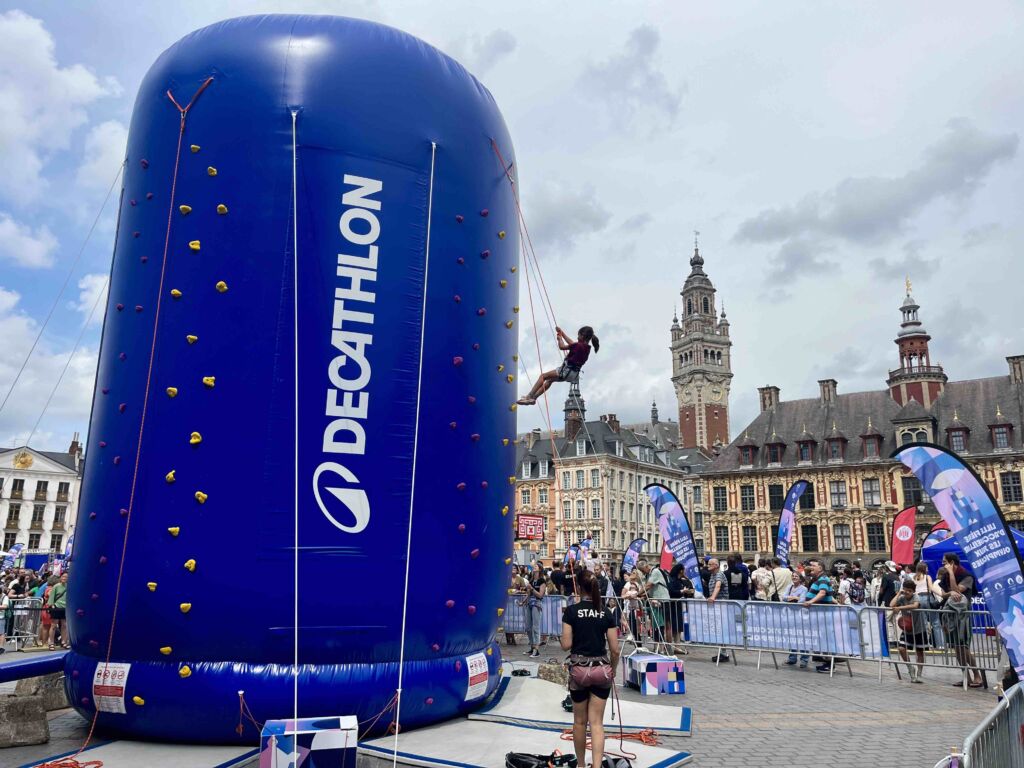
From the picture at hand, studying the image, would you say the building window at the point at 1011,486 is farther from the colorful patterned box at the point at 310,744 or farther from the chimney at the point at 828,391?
the colorful patterned box at the point at 310,744

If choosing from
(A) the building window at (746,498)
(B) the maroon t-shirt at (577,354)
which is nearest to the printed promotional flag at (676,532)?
(B) the maroon t-shirt at (577,354)

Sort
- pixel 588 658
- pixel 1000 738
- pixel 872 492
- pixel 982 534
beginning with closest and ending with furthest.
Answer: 1. pixel 1000 738
2. pixel 588 658
3. pixel 982 534
4. pixel 872 492

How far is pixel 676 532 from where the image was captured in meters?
19.0

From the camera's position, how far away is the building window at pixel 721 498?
57031mm

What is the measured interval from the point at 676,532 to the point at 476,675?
11.6 m

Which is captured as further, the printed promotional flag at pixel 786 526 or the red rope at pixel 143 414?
the printed promotional flag at pixel 786 526

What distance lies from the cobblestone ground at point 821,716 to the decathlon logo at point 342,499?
3965 millimetres

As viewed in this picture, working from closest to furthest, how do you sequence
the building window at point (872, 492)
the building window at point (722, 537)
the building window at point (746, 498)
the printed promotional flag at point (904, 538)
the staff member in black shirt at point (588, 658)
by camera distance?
the staff member in black shirt at point (588, 658) → the printed promotional flag at point (904, 538) → the building window at point (872, 492) → the building window at point (746, 498) → the building window at point (722, 537)


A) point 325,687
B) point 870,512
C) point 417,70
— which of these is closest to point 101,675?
point 325,687

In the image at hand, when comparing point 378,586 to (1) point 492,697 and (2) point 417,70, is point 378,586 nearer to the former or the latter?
(1) point 492,697

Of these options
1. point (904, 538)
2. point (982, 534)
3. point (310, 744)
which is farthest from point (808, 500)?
point (310, 744)

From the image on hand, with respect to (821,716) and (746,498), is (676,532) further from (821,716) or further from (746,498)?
(746,498)

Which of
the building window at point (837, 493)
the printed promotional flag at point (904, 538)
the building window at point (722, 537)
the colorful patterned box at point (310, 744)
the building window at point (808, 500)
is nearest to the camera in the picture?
the colorful patterned box at point (310, 744)

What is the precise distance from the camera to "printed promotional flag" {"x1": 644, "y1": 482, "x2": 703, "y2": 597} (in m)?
18.4
